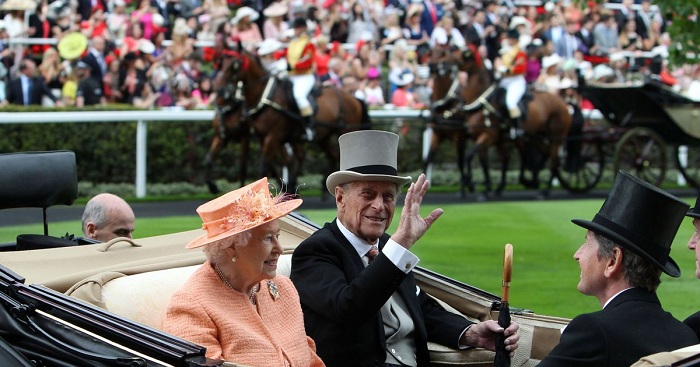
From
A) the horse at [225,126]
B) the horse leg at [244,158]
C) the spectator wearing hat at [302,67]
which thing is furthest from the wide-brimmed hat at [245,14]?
the horse leg at [244,158]

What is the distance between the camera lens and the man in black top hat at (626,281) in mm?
3775

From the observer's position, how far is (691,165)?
2123cm

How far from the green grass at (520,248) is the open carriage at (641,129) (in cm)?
325

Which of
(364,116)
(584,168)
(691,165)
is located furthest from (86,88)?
(691,165)

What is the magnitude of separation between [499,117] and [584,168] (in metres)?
1.81

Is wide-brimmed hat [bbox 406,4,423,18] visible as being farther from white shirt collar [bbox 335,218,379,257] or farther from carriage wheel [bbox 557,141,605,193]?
white shirt collar [bbox 335,218,379,257]

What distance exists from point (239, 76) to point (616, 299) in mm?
14337

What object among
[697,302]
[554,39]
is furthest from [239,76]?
[697,302]

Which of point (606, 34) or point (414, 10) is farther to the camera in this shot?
point (606, 34)

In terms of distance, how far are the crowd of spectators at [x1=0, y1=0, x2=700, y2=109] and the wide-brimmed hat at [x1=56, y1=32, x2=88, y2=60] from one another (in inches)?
2.6

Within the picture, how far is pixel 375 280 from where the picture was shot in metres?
4.56

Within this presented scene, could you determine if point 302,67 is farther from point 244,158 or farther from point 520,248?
point 520,248

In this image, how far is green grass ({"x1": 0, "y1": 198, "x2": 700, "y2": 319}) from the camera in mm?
9406

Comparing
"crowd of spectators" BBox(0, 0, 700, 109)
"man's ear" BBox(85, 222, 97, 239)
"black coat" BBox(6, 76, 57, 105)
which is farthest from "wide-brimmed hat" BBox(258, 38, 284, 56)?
"man's ear" BBox(85, 222, 97, 239)
